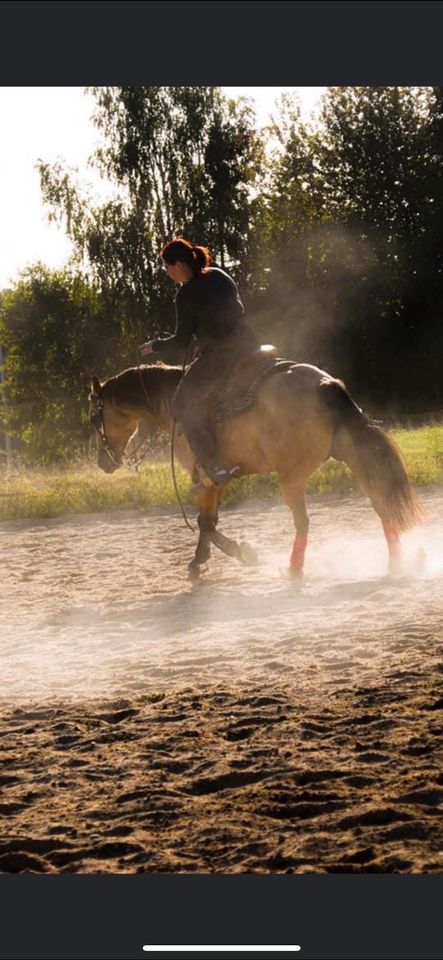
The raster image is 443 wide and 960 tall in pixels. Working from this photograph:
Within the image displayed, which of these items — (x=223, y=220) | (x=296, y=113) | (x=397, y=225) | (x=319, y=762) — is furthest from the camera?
(x=296, y=113)

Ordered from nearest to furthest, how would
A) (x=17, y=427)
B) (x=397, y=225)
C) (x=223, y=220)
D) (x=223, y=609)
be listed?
1. (x=223, y=609)
2. (x=223, y=220)
3. (x=397, y=225)
4. (x=17, y=427)

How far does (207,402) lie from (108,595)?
1750 mm

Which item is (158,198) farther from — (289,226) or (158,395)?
(158,395)

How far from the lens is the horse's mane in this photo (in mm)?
10484

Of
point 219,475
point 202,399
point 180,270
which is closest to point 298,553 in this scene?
point 219,475

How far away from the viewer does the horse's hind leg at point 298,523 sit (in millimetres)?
9867

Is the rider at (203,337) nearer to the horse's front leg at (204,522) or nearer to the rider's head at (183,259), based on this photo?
the rider's head at (183,259)

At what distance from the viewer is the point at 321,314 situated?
38.9 metres

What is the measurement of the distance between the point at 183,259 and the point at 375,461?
2.13 metres

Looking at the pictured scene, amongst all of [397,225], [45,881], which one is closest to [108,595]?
[45,881]

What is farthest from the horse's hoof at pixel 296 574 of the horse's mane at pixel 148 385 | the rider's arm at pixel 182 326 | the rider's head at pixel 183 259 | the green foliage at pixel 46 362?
the green foliage at pixel 46 362

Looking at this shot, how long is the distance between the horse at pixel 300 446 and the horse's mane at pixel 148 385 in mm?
14

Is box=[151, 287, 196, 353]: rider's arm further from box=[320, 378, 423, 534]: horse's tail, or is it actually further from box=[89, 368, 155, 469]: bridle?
box=[89, 368, 155, 469]: bridle

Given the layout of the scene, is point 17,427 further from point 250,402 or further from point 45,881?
point 45,881
